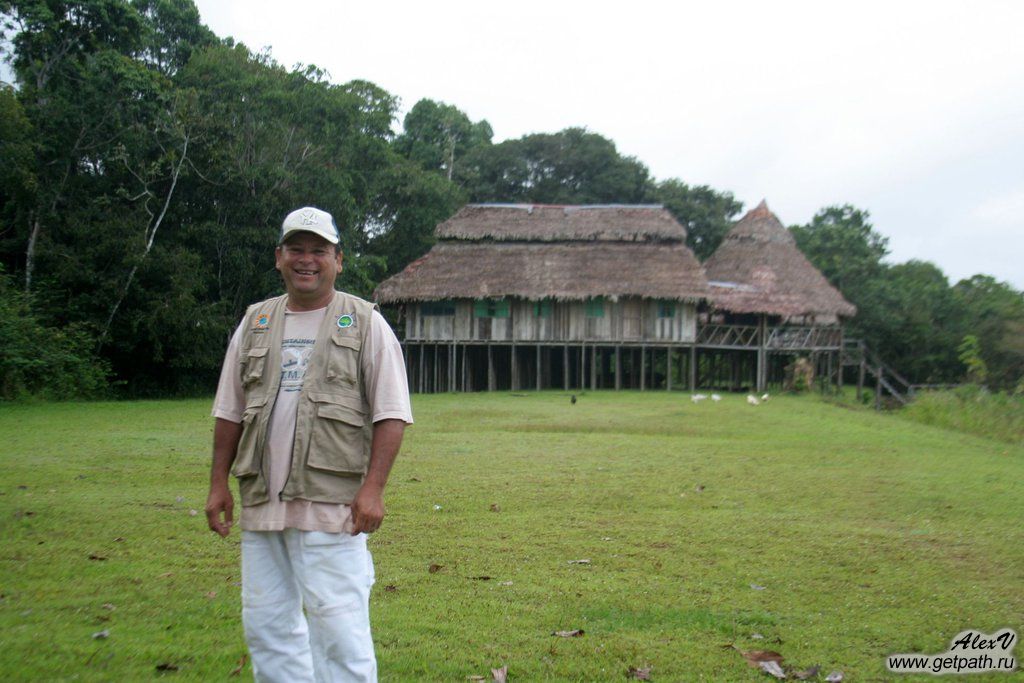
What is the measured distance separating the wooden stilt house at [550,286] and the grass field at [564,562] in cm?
1937

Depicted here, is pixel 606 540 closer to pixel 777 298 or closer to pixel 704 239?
pixel 777 298

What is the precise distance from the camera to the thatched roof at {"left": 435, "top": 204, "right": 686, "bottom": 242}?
33.9m

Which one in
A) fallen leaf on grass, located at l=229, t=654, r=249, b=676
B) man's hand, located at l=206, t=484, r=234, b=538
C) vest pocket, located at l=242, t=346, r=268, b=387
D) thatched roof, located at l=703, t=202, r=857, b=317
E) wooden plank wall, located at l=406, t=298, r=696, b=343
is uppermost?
thatched roof, located at l=703, t=202, r=857, b=317

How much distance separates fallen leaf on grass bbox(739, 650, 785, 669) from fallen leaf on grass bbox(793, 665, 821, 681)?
149 millimetres

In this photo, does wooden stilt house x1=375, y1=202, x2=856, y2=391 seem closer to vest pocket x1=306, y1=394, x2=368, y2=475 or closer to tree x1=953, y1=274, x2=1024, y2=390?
tree x1=953, y1=274, x2=1024, y2=390

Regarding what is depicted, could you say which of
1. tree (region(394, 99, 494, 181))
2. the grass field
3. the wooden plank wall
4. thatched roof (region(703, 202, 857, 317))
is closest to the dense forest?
the wooden plank wall

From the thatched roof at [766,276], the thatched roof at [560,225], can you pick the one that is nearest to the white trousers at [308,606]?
the thatched roof at [766,276]

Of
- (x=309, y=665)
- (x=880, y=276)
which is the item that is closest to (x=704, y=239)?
(x=880, y=276)

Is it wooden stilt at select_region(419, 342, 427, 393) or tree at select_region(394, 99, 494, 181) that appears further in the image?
tree at select_region(394, 99, 494, 181)

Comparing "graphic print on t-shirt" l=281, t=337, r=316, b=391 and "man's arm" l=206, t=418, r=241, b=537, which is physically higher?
"graphic print on t-shirt" l=281, t=337, r=316, b=391

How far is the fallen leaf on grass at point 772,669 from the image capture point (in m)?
4.40

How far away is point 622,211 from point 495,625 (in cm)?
3067

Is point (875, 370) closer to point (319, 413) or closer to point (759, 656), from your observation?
point (759, 656)

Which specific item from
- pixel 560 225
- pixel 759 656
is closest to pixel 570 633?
pixel 759 656
